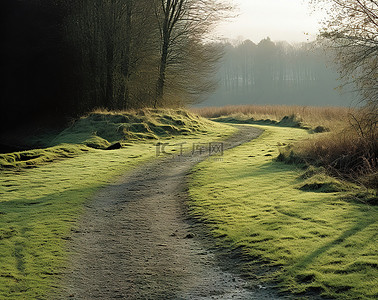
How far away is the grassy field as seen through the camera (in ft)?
21.2

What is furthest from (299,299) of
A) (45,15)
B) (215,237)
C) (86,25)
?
(45,15)

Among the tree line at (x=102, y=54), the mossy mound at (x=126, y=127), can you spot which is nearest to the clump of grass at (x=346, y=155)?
the mossy mound at (x=126, y=127)

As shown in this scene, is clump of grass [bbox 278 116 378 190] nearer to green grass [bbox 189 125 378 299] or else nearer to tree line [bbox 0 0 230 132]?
green grass [bbox 189 125 378 299]

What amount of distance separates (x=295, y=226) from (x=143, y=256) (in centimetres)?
285

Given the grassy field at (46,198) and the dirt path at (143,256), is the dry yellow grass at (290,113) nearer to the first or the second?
the grassy field at (46,198)

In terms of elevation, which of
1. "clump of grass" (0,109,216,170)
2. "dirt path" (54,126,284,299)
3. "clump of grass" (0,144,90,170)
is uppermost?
"clump of grass" (0,109,216,170)

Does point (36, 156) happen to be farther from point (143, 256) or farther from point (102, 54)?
point (102, 54)

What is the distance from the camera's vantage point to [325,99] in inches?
3826

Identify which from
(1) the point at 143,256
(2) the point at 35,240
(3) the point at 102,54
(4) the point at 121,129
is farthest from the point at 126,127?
(1) the point at 143,256

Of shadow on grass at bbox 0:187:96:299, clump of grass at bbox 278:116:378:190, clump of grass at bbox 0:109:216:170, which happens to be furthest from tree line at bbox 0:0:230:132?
shadow on grass at bbox 0:187:96:299

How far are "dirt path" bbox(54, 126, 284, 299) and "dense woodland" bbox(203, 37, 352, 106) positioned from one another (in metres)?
91.1

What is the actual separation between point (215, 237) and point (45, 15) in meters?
30.5

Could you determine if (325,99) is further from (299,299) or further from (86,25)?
(299,299)

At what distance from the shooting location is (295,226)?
810 centimetres
